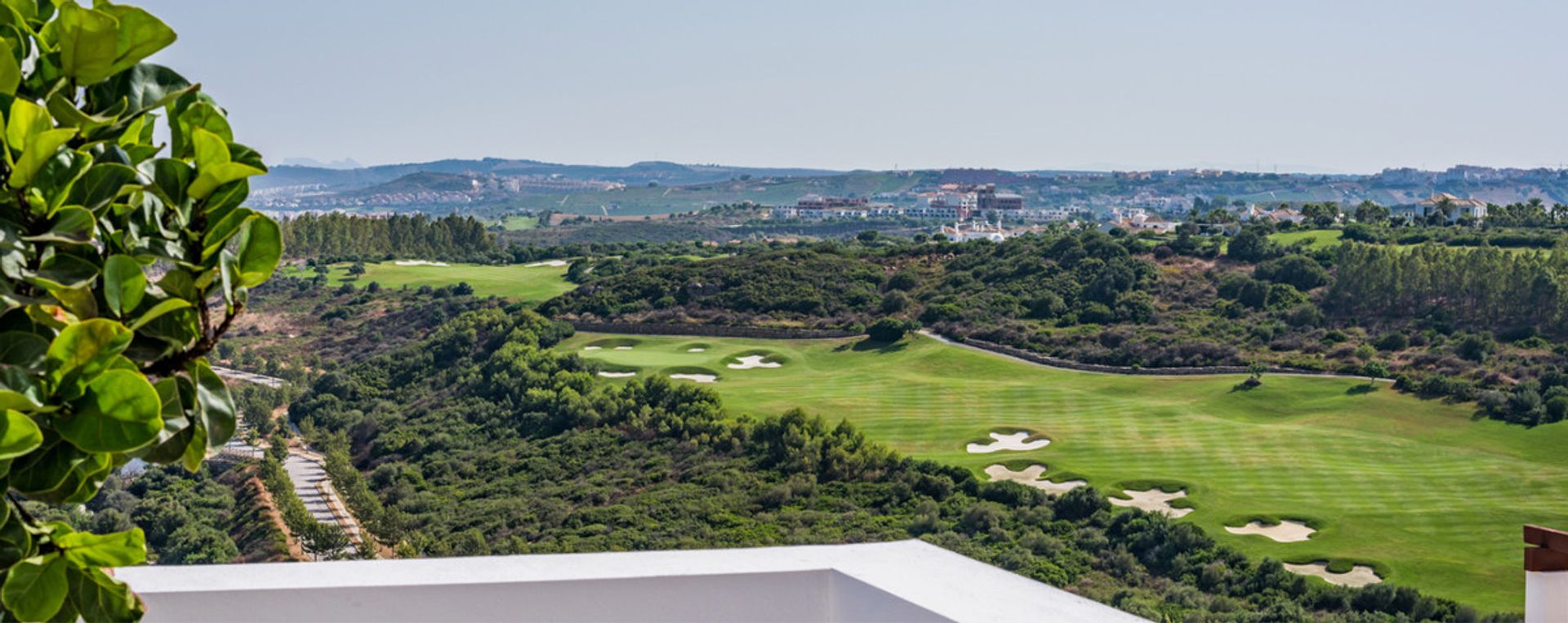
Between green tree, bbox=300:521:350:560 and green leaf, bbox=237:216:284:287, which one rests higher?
green leaf, bbox=237:216:284:287

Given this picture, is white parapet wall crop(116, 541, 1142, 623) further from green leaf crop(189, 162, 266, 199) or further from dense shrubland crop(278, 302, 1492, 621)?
dense shrubland crop(278, 302, 1492, 621)

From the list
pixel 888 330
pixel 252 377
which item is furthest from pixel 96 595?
pixel 252 377

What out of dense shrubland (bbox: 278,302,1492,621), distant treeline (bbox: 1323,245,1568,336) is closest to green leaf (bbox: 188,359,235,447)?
dense shrubland (bbox: 278,302,1492,621)

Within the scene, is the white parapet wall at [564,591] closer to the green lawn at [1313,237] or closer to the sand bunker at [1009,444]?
the sand bunker at [1009,444]

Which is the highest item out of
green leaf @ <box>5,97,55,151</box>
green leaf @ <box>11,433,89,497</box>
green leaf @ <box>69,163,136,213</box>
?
green leaf @ <box>5,97,55,151</box>

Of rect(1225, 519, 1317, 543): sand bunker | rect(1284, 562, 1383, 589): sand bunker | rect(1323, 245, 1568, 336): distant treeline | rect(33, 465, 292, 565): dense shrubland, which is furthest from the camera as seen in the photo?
rect(1323, 245, 1568, 336): distant treeline

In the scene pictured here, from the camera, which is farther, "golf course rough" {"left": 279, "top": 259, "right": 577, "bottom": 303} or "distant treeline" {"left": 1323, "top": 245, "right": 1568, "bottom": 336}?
"golf course rough" {"left": 279, "top": 259, "right": 577, "bottom": 303}

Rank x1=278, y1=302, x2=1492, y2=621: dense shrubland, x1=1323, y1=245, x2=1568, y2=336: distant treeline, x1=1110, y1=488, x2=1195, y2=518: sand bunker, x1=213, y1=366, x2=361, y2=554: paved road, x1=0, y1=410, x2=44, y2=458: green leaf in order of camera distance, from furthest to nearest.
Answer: x1=1323, y1=245, x2=1568, y2=336: distant treeline, x1=213, y1=366, x2=361, y2=554: paved road, x1=1110, y1=488, x2=1195, y2=518: sand bunker, x1=278, y1=302, x2=1492, y2=621: dense shrubland, x1=0, y1=410, x2=44, y2=458: green leaf

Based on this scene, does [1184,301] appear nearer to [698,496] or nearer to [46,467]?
[698,496]
